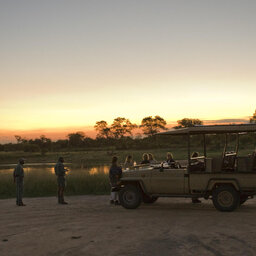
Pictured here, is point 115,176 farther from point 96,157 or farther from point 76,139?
point 76,139

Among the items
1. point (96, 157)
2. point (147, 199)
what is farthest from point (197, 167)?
point (96, 157)

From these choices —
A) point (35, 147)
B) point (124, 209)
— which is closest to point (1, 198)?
point (124, 209)

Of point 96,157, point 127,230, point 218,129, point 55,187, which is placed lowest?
point 127,230

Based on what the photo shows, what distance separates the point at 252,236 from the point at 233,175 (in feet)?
11.0

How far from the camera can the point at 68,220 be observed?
33.2 feet

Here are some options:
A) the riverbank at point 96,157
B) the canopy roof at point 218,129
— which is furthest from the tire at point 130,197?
the riverbank at point 96,157

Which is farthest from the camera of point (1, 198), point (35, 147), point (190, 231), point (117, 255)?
point (35, 147)

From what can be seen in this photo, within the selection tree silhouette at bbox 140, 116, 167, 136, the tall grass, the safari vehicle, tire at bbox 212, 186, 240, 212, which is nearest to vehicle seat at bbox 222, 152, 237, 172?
the safari vehicle

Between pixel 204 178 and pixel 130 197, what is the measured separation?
7.86 feet

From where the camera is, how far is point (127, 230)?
8.72m

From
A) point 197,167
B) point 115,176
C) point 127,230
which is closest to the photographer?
point 127,230

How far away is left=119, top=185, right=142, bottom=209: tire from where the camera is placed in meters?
12.0

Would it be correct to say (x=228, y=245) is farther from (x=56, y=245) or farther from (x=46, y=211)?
(x=46, y=211)

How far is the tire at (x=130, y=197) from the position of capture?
12.0m
